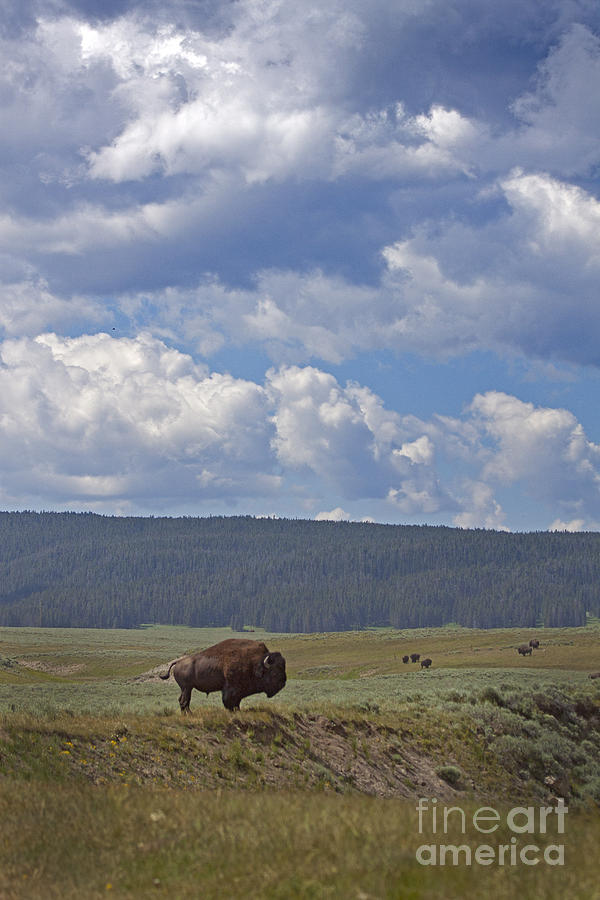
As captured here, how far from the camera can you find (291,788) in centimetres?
1670

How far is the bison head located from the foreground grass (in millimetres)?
12024

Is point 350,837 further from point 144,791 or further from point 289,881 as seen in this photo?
point 144,791

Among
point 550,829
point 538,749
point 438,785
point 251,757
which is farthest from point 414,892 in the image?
point 538,749

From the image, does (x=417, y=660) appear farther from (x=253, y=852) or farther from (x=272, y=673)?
(x=253, y=852)

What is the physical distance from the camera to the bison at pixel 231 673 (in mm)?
21672

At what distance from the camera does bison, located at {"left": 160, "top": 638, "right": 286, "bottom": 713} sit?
2167cm

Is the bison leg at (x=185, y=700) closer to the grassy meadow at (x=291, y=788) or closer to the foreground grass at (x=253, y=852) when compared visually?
the grassy meadow at (x=291, y=788)

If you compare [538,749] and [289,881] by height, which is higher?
[289,881]

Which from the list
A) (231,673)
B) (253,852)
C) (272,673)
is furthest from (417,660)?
(253,852)

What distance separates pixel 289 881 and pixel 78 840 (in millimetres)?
2746

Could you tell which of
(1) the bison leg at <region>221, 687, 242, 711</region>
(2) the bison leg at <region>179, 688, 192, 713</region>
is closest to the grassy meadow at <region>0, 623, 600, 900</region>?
(2) the bison leg at <region>179, 688, 192, 713</region>

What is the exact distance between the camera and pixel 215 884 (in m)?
7.31

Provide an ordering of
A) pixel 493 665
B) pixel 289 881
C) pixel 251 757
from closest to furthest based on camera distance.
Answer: pixel 289 881, pixel 251 757, pixel 493 665

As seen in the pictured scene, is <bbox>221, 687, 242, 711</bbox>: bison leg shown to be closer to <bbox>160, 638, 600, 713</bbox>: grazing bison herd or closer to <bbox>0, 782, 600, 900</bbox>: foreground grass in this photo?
<bbox>160, 638, 600, 713</bbox>: grazing bison herd
